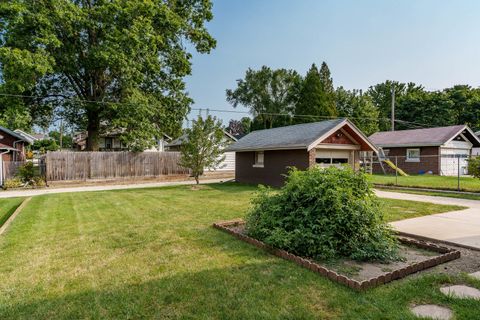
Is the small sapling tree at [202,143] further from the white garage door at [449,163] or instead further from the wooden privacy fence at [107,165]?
the white garage door at [449,163]

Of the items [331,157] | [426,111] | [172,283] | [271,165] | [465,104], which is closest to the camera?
[172,283]

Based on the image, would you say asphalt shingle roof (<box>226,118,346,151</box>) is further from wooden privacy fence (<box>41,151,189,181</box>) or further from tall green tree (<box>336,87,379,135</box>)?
tall green tree (<box>336,87,379,135</box>)

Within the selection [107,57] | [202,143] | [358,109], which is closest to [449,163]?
[358,109]

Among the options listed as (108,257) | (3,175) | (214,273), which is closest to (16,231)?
(108,257)

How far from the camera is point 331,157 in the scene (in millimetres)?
15328

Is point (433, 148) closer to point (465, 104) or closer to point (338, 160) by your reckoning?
point (338, 160)

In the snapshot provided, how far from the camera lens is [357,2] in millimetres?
11008

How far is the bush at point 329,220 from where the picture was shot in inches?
183

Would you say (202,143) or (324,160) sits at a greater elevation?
(202,143)

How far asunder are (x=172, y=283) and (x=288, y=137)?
12.7 metres

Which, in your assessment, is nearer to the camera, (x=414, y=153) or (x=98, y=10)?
(x=98, y=10)

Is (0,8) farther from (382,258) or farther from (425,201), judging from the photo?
(425,201)

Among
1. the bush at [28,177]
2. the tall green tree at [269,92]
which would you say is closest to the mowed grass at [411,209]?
the bush at [28,177]

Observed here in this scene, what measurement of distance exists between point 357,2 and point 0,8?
18.8 metres
